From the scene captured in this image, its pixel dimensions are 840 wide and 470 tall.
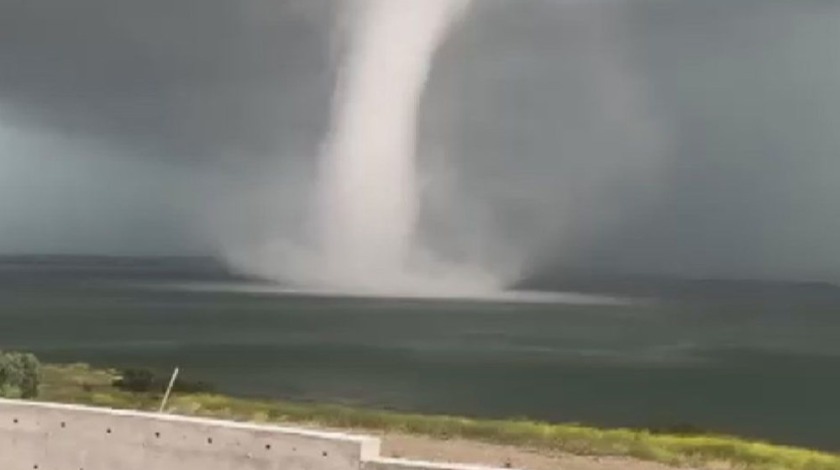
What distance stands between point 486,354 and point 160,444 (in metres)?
55.1

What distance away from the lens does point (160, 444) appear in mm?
14188

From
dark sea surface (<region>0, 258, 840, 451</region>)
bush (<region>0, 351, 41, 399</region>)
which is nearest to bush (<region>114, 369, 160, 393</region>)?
dark sea surface (<region>0, 258, 840, 451</region>)

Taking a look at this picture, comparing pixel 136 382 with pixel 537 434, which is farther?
pixel 136 382

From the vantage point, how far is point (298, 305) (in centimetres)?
11944

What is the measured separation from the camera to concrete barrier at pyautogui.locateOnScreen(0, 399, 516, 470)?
523 inches

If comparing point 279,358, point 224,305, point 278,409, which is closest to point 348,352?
point 279,358

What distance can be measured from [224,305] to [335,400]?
76.7 m

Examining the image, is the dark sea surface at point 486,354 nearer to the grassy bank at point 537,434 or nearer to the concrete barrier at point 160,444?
the grassy bank at point 537,434

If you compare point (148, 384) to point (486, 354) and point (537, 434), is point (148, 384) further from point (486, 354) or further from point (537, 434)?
point (486, 354)

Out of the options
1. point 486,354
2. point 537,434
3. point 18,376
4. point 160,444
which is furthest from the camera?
point 486,354

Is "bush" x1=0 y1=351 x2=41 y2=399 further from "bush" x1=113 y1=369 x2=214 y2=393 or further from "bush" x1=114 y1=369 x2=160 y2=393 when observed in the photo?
"bush" x1=114 y1=369 x2=160 y2=393

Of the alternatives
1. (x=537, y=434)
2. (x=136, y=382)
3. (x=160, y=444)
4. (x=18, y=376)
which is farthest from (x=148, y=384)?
(x=160, y=444)

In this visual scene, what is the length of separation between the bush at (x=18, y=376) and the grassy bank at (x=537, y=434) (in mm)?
4325

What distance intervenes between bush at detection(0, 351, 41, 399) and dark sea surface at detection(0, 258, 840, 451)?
52.6ft
